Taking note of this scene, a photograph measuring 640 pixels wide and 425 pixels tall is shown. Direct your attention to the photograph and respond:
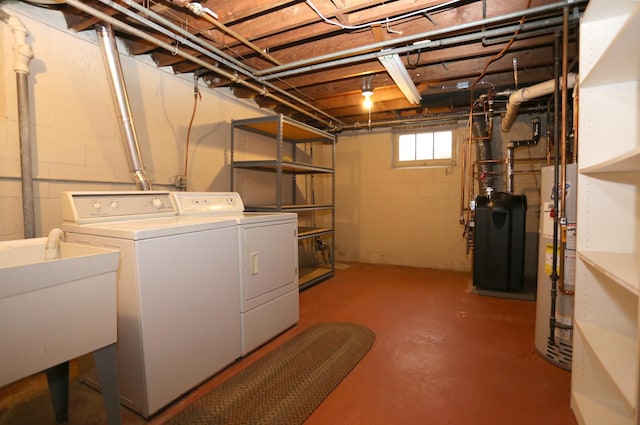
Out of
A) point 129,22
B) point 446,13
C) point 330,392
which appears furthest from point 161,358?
point 446,13

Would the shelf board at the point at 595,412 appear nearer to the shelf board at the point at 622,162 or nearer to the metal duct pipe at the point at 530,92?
the shelf board at the point at 622,162

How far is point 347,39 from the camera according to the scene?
243 cm

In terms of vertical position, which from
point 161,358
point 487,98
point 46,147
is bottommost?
point 161,358

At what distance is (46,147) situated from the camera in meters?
1.96

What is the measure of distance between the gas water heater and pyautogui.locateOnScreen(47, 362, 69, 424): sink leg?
2724 millimetres

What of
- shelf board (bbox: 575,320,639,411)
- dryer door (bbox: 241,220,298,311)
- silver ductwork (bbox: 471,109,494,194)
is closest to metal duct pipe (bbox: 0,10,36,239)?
dryer door (bbox: 241,220,298,311)

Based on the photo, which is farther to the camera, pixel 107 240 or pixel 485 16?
pixel 485 16

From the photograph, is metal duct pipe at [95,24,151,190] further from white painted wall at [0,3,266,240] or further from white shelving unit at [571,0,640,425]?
white shelving unit at [571,0,640,425]

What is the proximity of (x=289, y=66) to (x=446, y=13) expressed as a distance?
127cm

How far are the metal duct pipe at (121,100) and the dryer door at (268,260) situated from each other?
0.90 m

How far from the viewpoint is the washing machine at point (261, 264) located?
206 cm

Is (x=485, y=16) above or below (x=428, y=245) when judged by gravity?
above

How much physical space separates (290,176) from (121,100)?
2557 millimetres

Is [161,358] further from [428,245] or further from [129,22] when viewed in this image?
[428,245]
